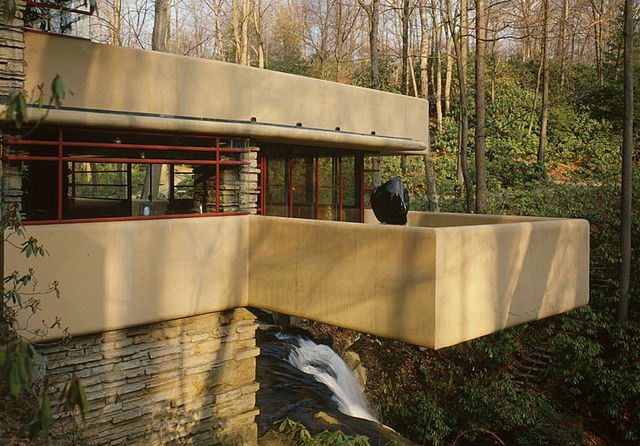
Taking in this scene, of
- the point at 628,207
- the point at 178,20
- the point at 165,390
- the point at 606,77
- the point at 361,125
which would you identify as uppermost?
the point at 178,20

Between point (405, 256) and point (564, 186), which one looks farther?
point (564, 186)

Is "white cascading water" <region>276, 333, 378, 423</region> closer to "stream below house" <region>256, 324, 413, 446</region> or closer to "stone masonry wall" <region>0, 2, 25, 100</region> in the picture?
"stream below house" <region>256, 324, 413, 446</region>

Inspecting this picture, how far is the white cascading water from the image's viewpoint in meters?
13.2

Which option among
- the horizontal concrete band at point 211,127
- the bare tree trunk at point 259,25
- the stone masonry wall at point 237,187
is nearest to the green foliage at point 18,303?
the horizontal concrete band at point 211,127

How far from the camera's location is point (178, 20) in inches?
1430

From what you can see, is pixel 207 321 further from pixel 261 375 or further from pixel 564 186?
pixel 564 186

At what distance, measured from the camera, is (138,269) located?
771 cm

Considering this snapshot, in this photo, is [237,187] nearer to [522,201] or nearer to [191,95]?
[191,95]

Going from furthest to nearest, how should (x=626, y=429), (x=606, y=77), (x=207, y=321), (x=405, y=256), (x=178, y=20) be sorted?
(x=178, y=20) < (x=606, y=77) < (x=626, y=429) < (x=207, y=321) < (x=405, y=256)

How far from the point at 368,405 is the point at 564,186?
11.8m

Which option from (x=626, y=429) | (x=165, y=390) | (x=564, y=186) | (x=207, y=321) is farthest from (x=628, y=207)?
(x=165, y=390)

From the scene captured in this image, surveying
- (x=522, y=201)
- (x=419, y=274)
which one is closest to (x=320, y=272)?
(x=419, y=274)

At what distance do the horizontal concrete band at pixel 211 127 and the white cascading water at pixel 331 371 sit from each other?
5683 millimetres

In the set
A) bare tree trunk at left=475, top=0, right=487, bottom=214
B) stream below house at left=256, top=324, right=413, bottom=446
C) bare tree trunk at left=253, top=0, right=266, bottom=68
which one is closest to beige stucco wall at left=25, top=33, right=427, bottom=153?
bare tree trunk at left=475, top=0, right=487, bottom=214
